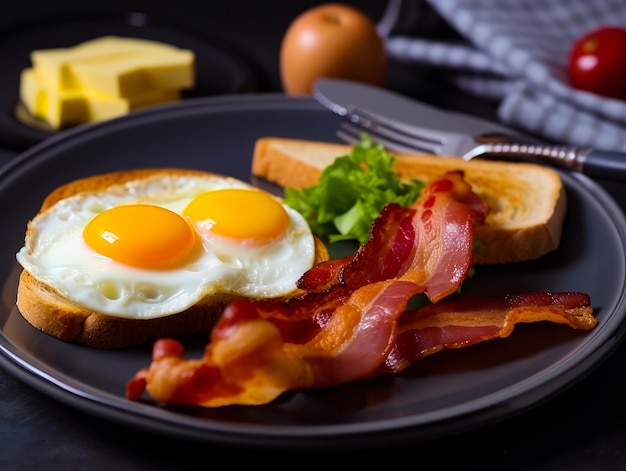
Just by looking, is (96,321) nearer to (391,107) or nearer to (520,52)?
(391,107)

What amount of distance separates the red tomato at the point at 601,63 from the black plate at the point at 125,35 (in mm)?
1794

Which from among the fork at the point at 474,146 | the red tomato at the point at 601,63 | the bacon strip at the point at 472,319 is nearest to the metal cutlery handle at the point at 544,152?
the fork at the point at 474,146

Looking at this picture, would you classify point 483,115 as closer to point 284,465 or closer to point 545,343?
point 545,343

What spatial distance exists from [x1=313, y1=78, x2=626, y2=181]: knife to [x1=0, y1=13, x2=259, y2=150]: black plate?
0.72 m

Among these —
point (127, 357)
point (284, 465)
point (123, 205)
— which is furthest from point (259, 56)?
point (284, 465)

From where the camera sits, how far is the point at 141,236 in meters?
2.94

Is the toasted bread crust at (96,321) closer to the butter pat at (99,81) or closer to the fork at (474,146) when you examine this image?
the fork at (474,146)

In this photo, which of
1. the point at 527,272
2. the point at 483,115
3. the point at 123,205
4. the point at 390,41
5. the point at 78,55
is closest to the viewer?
the point at 123,205

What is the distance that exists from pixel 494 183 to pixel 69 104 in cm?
216

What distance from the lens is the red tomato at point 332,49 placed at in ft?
15.9

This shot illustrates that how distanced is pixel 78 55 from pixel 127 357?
2.50 metres

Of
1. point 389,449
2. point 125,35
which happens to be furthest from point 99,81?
point 389,449

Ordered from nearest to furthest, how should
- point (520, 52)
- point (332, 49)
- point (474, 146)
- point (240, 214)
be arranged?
point (240, 214)
point (474, 146)
point (332, 49)
point (520, 52)

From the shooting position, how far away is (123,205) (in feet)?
10.3
